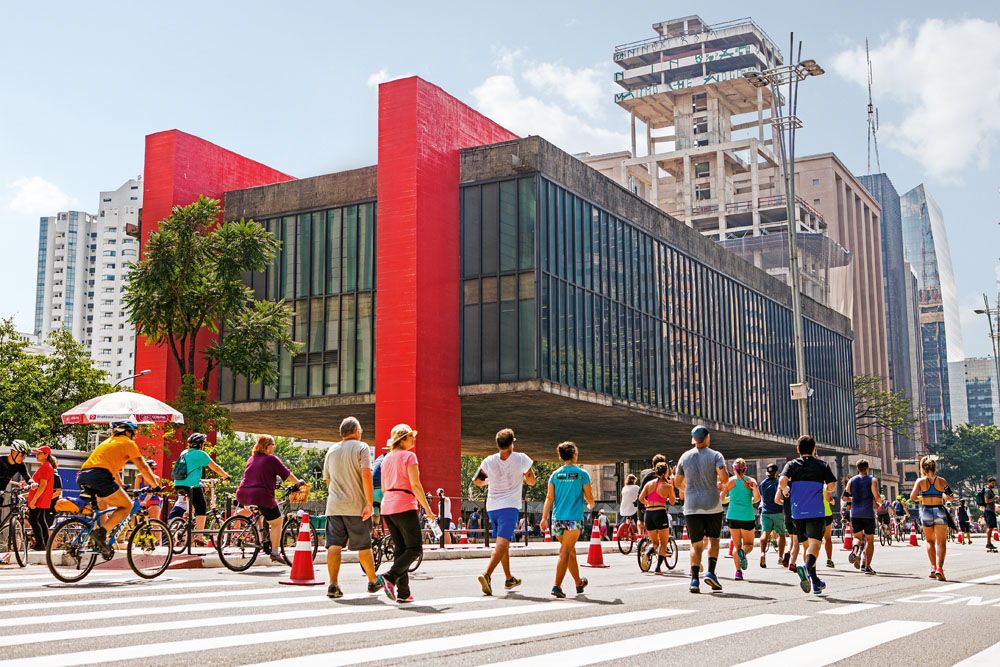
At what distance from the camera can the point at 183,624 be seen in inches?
317

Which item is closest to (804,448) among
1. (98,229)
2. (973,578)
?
(973,578)

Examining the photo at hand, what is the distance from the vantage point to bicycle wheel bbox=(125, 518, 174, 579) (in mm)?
12469

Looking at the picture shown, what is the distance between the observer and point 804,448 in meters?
12.3

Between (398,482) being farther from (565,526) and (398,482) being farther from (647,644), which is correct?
(647,644)

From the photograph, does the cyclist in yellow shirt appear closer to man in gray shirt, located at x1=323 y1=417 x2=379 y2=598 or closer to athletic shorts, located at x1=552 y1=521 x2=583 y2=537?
man in gray shirt, located at x1=323 y1=417 x2=379 y2=598

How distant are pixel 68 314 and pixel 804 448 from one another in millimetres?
186075

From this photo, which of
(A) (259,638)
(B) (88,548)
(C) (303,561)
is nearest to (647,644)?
(A) (259,638)

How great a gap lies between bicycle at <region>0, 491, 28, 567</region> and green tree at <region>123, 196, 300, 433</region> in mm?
14679

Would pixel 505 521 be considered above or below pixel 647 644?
above

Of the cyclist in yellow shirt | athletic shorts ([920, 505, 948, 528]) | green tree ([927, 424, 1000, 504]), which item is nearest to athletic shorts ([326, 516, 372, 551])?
the cyclist in yellow shirt

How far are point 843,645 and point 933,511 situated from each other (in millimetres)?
8674

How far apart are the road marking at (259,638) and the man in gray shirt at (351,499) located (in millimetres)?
1385

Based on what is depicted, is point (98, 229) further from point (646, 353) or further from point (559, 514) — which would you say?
point (559, 514)

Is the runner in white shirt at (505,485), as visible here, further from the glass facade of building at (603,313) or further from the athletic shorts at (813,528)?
the glass facade of building at (603,313)
